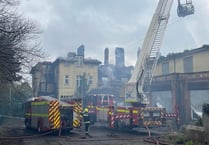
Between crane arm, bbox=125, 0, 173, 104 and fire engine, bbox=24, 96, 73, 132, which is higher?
crane arm, bbox=125, 0, 173, 104

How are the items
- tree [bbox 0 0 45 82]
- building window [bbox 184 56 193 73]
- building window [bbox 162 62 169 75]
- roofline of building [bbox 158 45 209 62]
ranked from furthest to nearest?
building window [bbox 162 62 169 75] → building window [bbox 184 56 193 73] → roofline of building [bbox 158 45 209 62] → tree [bbox 0 0 45 82]

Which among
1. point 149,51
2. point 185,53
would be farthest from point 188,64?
→ point 149,51

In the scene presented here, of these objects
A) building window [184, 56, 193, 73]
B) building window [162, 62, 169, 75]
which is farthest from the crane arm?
building window [162, 62, 169, 75]

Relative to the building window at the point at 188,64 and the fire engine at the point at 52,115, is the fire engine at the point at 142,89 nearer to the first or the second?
the fire engine at the point at 52,115

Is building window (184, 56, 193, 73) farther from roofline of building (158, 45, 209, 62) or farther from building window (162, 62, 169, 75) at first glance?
building window (162, 62, 169, 75)

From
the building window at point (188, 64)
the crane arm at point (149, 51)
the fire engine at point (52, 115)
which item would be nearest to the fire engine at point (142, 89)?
the crane arm at point (149, 51)

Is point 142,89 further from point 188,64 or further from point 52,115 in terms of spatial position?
point 188,64

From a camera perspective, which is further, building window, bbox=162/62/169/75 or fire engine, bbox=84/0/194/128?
building window, bbox=162/62/169/75

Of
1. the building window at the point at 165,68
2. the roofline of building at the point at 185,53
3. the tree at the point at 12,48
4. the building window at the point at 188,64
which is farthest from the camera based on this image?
the building window at the point at 165,68

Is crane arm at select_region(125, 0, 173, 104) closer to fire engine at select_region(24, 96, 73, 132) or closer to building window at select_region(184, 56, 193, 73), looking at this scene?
fire engine at select_region(24, 96, 73, 132)

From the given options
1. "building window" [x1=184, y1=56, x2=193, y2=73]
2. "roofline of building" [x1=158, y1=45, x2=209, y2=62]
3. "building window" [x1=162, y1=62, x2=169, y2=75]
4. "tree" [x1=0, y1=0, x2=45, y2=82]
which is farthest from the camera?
A: "building window" [x1=162, y1=62, x2=169, y2=75]

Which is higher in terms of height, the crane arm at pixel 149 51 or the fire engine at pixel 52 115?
the crane arm at pixel 149 51

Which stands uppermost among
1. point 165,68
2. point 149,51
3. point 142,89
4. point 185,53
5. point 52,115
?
point 185,53

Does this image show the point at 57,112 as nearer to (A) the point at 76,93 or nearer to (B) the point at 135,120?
(B) the point at 135,120
